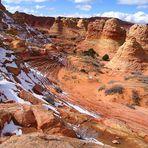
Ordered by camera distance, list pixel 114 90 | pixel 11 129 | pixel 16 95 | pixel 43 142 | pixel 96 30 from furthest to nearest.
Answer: pixel 96 30 < pixel 114 90 < pixel 16 95 < pixel 11 129 < pixel 43 142

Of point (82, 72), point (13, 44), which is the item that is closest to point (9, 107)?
point (82, 72)

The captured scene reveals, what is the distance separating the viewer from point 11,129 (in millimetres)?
10758

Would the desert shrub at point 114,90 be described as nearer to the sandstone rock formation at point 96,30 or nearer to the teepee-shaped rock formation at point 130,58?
the teepee-shaped rock formation at point 130,58

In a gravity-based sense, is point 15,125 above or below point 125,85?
above

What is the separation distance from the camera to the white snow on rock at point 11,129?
10627 mm

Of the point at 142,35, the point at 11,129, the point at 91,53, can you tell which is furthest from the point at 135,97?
the point at 91,53

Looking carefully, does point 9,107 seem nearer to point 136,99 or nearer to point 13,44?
point 136,99

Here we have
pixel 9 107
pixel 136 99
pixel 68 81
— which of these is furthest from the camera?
pixel 68 81

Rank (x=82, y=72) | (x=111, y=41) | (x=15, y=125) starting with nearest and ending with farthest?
1. (x=15, y=125)
2. (x=82, y=72)
3. (x=111, y=41)

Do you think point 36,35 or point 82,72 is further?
point 36,35

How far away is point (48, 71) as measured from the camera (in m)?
35.2

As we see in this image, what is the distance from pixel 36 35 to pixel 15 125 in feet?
175

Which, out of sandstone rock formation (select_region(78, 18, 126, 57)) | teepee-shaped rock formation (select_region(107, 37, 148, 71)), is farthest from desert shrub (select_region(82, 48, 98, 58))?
teepee-shaped rock formation (select_region(107, 37, 148, 71))

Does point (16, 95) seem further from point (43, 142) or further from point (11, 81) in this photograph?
point (43, 142)
